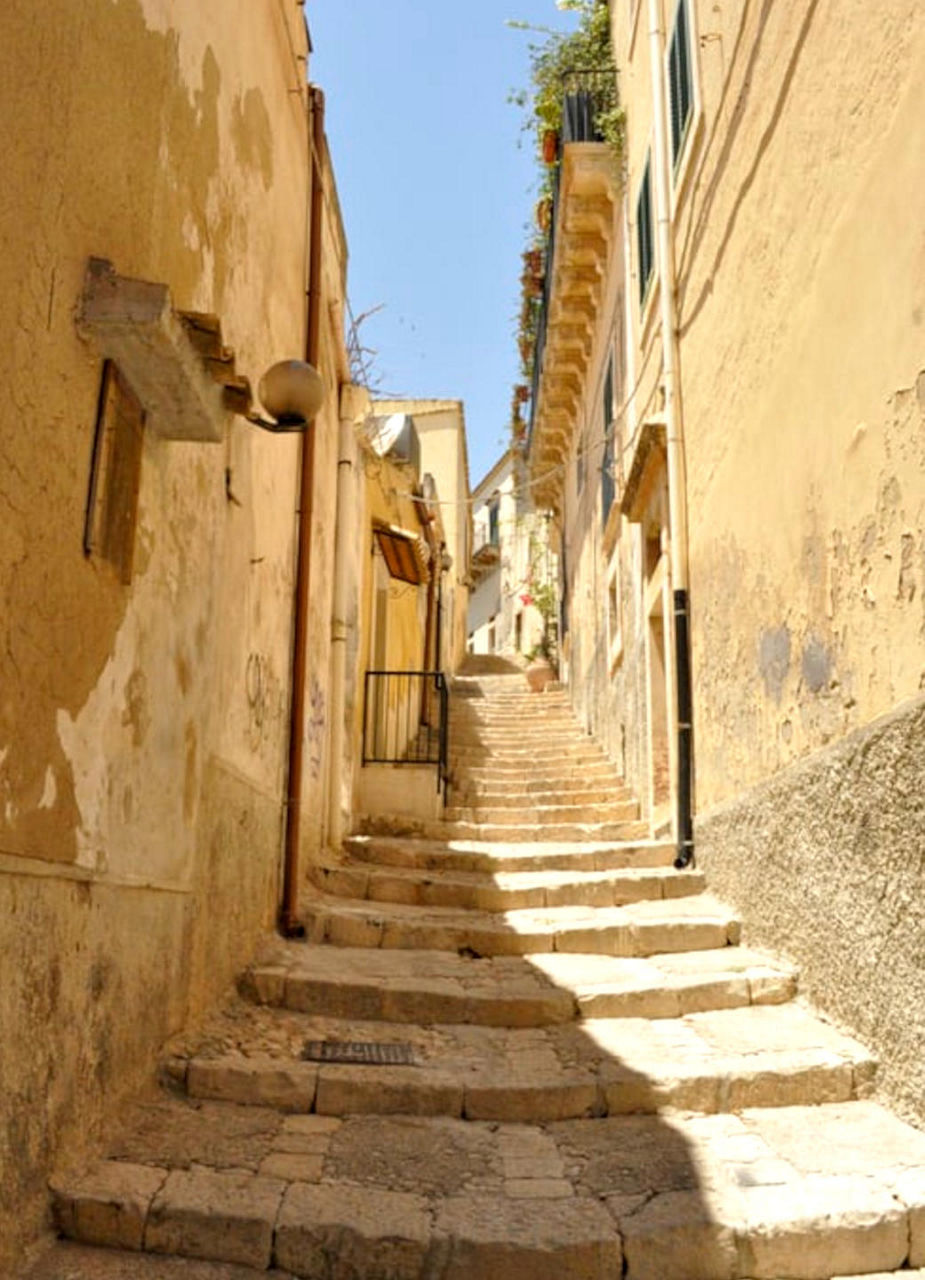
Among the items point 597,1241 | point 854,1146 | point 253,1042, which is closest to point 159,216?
point 253,1042

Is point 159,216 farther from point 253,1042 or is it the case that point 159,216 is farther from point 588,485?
point 588,485

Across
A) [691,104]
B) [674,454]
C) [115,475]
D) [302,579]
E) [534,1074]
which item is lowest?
[534,1074]

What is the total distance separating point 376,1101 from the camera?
14.5ft

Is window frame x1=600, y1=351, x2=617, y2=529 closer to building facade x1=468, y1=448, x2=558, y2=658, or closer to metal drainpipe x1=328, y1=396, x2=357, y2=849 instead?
metal drainpipe x1=328, y1=396, x2=357, y2=849

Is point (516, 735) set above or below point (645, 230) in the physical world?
below

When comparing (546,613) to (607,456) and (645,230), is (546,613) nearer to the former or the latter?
(607,456)

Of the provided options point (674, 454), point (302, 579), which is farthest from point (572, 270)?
point (302, 579)

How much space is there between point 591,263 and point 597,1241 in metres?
12.4

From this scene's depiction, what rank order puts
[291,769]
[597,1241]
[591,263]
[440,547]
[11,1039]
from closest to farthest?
[11,1039] → [597,1241] → [291,769] → [591,263] → [440,547]

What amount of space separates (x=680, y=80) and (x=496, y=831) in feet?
20.9

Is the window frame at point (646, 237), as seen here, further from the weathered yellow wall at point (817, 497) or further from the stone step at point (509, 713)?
the stone step at point (509, 713)

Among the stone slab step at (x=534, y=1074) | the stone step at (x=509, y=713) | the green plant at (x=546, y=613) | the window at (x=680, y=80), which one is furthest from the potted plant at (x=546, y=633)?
the stone slab step at (x=534, y=1074)

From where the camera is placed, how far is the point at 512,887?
7.53m

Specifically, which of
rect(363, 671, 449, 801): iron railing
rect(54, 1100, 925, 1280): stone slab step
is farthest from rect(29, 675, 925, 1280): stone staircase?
rect(363, 671, 449, 801): iron railing
